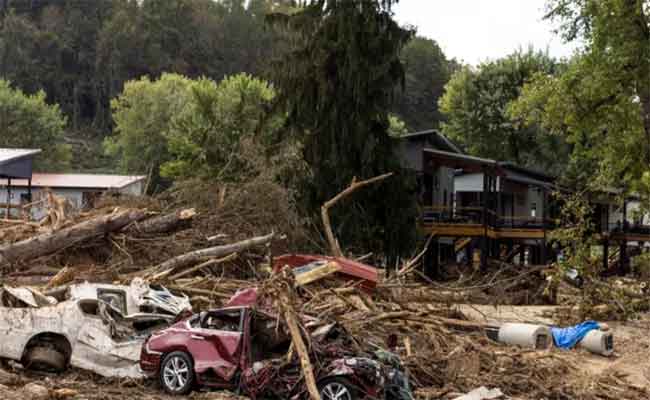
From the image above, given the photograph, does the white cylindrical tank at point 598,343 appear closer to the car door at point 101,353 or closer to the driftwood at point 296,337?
the driftwood at point 296,337

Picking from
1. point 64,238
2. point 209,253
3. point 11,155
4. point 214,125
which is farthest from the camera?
point 214,125

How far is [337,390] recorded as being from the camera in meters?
10.7

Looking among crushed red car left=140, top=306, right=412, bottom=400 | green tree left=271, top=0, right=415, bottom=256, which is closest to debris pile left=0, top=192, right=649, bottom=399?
crushed red car left=140, top=306, right=412, bottom=400

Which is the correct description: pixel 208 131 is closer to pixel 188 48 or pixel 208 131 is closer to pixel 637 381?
pixel 637 381

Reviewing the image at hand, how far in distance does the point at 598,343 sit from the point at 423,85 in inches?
3684

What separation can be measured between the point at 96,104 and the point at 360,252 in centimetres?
8811

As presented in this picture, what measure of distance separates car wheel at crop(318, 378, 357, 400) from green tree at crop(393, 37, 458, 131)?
312ft

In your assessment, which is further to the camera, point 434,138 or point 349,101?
point 434,138

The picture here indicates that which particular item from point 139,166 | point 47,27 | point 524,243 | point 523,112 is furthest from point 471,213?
point 47,27

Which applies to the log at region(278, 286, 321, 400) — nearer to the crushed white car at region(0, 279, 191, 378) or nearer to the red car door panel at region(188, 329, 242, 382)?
the red car door panel at region(188, 329, 242, 382)

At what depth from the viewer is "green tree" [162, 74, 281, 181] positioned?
39.5 m

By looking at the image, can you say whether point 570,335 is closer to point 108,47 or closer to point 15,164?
point 15,164

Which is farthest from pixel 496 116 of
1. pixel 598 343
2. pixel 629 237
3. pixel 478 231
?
pixel 598 343

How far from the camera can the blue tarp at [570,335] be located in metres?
18.7
